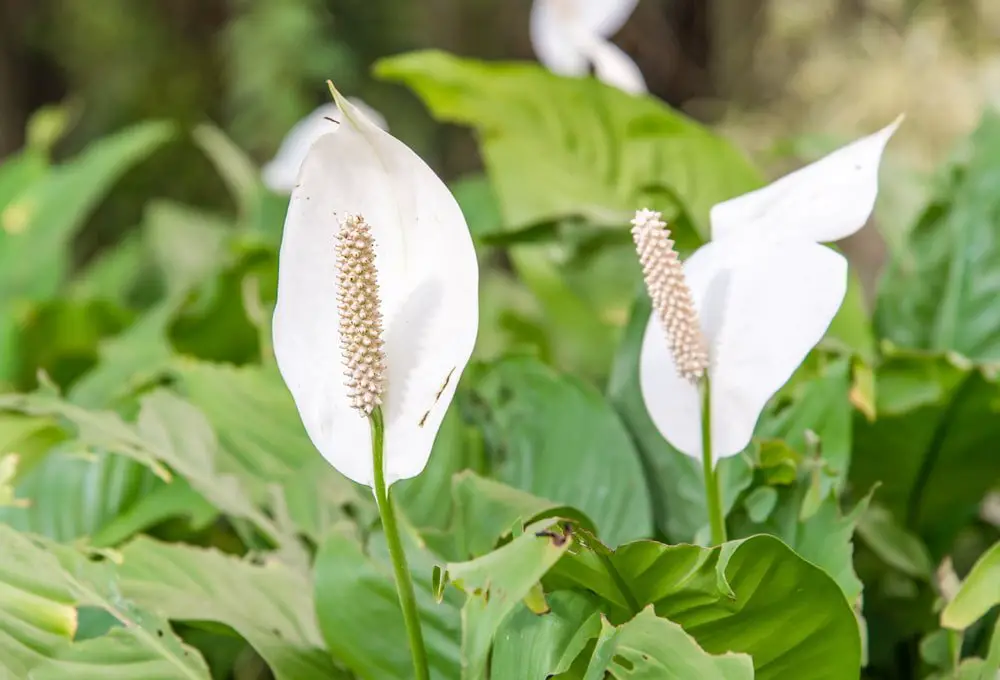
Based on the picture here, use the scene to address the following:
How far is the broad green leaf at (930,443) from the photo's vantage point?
314 mm

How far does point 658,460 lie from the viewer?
0.31 metres

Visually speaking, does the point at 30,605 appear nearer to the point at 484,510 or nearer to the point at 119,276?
the point at 484,510

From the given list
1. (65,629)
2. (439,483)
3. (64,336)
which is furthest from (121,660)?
(64,336)

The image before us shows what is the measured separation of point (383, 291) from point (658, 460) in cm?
14

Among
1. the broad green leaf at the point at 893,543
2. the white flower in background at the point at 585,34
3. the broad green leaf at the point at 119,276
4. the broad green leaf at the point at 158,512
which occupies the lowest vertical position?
the broad green leaf at the point at 893,543

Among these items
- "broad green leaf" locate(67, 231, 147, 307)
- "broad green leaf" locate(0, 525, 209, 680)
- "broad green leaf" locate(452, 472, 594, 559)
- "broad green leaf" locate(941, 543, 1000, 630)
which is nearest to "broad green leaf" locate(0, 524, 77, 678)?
"broad green leaf" locate(0, 525, 209, 680)

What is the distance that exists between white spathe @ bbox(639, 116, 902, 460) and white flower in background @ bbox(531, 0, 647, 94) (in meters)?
0.25

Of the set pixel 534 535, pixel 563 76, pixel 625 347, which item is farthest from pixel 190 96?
pixel 534 535

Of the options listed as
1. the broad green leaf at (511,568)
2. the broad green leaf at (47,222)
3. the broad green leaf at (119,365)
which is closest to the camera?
the broad green leaf at (511,568)

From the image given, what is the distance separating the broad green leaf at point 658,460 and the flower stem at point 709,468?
0.04m

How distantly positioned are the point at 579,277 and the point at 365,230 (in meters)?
0.28

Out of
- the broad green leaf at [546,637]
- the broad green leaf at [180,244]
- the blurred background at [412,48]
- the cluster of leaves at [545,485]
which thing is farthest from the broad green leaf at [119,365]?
the blurred background at [412,48]

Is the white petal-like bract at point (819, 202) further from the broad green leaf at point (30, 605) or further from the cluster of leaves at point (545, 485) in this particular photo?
the broad green leaf at point (30, 605)

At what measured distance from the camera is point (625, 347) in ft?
1.06
